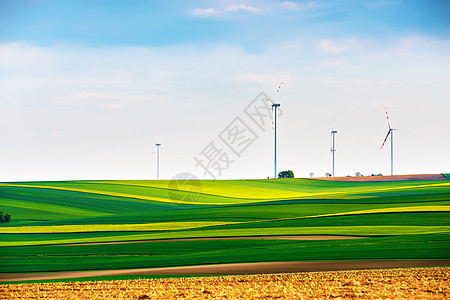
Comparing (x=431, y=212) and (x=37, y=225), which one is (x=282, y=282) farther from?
(x=37, y=225)

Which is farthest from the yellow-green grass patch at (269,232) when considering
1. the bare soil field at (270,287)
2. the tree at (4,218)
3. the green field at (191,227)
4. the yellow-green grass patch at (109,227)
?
the tree at (4,218)

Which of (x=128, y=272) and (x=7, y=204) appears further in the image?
(x=7, y=204)

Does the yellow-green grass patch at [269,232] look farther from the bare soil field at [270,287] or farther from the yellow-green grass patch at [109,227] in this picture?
the bare soil field at [270,287]

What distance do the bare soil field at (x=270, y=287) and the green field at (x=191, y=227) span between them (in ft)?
12.6

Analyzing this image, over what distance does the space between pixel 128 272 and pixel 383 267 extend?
10.3 meters

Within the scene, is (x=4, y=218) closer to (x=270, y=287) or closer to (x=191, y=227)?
(x=191, y=227)

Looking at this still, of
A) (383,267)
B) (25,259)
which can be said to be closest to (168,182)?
(25,259)

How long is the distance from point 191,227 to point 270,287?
20832 mm

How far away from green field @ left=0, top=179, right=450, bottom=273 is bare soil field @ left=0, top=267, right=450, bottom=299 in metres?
3.84

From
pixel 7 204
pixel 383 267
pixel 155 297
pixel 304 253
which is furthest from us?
pixel 7 204

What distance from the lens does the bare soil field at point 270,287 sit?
17.6 metres

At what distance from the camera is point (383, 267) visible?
22422mm

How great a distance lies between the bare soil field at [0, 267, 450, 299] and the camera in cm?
1758

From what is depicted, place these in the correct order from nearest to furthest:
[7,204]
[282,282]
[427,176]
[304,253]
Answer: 1. [282,282]
2. [304,253]
3. [7,204]
4. [427,176]
